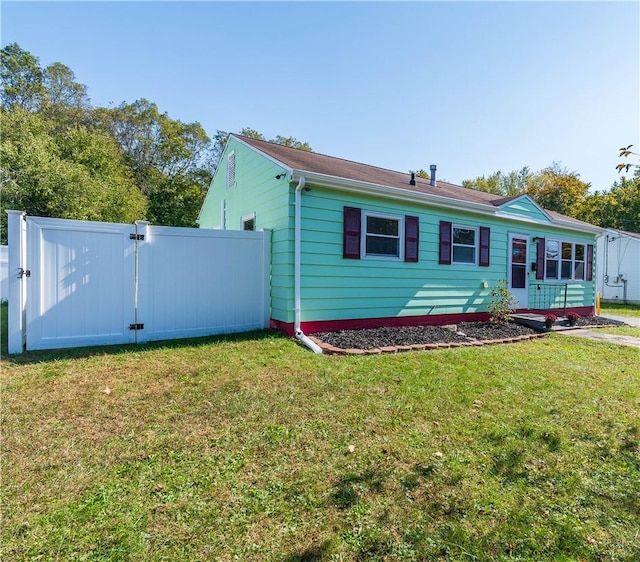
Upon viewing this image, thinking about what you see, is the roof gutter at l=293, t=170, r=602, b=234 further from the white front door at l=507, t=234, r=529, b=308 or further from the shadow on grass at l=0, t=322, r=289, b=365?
the shadow on grass at l=0, t=322, r=289, b=365

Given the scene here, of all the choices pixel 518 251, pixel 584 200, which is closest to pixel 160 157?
pixel 518 251

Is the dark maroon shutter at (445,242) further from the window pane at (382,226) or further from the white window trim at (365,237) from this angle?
the window pane at (382,226)

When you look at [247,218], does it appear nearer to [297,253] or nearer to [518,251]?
[297,253]

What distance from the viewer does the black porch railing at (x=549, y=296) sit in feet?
35.3

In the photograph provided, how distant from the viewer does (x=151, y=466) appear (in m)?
2.50

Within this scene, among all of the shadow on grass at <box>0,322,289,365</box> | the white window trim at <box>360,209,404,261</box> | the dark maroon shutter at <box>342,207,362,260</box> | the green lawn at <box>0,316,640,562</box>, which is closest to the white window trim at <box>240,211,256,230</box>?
the dark maroon shutter at <box>342,207,362,260</box>

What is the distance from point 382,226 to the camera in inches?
303

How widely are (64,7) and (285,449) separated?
9778 mm

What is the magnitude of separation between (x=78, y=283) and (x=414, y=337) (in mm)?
5818

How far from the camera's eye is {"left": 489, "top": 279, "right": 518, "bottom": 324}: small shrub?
8859mm

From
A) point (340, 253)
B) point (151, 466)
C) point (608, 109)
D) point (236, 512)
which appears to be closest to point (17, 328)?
point (151, 466)

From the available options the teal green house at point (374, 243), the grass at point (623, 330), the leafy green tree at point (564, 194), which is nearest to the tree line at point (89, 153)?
the teal green house at point (374, 243)

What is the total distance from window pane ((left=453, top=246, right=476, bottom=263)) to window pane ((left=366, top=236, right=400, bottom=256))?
2.03m

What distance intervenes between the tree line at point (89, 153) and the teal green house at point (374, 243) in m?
8.59
